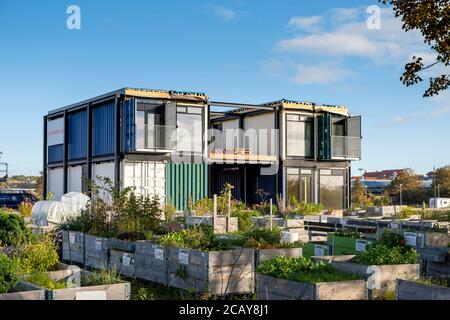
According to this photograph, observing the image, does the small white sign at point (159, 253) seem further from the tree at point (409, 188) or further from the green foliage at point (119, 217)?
the tree at point (409, 188)

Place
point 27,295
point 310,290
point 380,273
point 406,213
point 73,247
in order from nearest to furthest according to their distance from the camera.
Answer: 1. point 27,295
2. point 310,290
3. point 380,273
4. point 73,247
5. point 406,213

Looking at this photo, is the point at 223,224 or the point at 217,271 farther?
the point at 223,224

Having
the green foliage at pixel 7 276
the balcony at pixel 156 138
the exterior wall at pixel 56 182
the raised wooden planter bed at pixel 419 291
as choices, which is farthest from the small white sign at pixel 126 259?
the exterior wall at pixel 56 182

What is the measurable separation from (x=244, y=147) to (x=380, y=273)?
2878 cm

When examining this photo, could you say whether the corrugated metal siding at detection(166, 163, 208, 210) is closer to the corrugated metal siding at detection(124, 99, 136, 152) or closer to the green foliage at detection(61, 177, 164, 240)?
the corrugated metal siding at detection(124, 99, 136, 152)

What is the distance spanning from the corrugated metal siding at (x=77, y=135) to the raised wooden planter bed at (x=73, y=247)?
20437mm

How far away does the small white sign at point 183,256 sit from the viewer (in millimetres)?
10716

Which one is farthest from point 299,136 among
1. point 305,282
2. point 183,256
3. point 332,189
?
point 305,282

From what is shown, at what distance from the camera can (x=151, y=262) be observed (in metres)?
11.7

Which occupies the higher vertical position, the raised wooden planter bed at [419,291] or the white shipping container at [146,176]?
the white shipping container at [146,176]

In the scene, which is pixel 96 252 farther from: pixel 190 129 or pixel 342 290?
pixel 190 129

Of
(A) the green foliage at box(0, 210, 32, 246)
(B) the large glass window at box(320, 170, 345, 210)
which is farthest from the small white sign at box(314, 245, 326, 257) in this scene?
(B) the large glass window at box(320, 170, 345, 210)
